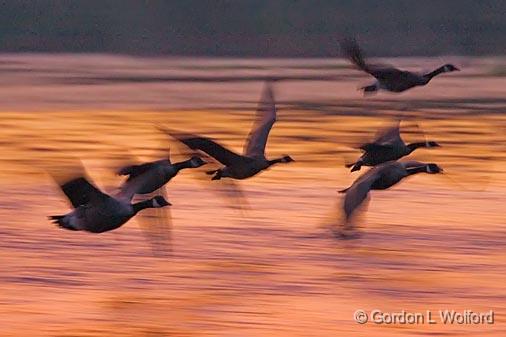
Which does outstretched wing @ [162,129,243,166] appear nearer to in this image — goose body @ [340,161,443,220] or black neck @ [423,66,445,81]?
goose body @ [340,161,443,220]

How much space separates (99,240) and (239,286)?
6.09 feet

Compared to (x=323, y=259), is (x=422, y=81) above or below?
above

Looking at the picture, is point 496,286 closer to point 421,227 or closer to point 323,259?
point 323,259

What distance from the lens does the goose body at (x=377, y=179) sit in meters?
10.3

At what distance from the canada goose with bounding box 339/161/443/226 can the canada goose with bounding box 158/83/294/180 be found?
0.61 meters

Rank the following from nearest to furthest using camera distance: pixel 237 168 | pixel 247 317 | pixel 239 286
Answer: pixel 247 317
pixel 239 286
pixel 237 168

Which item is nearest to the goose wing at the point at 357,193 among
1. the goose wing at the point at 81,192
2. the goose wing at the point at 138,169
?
the goose wing at the point at 138,169

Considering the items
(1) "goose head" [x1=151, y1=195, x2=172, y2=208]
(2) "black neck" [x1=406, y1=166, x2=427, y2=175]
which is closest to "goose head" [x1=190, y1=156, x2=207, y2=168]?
(1) "goose head" [x1=151, y1=195, x2=172, y2=208]

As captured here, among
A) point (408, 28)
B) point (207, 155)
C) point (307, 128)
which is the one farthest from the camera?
point (408, 28)

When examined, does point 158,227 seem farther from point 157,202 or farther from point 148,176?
point 157,202

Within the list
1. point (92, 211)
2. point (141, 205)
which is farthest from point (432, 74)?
point (92, 211)

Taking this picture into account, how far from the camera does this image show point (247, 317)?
31.8ft

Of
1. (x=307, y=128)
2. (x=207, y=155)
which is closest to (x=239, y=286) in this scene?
(x=207, y=155)

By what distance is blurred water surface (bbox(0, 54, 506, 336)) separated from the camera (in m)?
9.83
